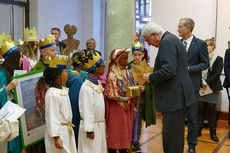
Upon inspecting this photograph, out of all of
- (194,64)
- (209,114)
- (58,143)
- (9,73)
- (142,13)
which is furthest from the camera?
(142,13)

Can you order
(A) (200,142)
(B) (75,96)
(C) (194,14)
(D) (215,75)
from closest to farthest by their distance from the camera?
(B) (75,96) < (A) (200,142) < (D) (215,75) < (C) (194,14)

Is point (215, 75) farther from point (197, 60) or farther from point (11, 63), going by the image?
point (11, 63)

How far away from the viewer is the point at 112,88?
10.2 ft

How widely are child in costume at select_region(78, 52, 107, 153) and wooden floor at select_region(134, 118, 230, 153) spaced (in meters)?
1.51

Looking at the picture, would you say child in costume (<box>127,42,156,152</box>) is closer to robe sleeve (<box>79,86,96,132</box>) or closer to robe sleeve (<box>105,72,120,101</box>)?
robe sleeve (<box>105,72,120,101</box>)

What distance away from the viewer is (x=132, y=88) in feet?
10.1

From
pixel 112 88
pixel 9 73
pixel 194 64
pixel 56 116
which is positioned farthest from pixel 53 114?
pixel 194 64

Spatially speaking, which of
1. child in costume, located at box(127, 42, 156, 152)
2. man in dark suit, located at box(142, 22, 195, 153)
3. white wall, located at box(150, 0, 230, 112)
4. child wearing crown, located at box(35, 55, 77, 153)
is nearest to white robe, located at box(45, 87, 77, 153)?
child wearing crown, located at box(35, 55, 77, 153)

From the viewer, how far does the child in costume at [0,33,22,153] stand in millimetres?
2553

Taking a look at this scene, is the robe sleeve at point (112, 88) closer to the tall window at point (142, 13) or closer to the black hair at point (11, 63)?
the black hair at point (11, 63)

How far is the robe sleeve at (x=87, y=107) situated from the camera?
272 cm

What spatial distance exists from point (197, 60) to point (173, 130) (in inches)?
58.5

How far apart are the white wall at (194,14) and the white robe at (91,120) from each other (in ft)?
13.1

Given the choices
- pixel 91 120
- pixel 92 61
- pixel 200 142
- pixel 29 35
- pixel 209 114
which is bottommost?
pixel 200 142
